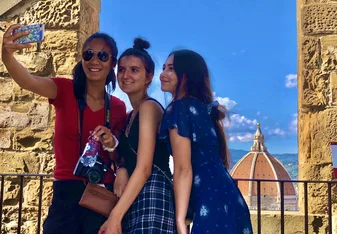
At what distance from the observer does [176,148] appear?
1.94 meters

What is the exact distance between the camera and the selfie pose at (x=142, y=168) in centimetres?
191

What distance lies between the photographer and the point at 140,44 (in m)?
2.23

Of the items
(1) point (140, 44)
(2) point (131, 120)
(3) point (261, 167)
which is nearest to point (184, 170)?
(2) point (131, 120)

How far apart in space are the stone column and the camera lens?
2.56 meters

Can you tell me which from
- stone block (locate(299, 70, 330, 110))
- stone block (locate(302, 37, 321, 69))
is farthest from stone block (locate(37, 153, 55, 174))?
stone block (locate(302, 37, 321, 69))

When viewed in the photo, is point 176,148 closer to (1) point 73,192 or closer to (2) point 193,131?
(2) point 193,131

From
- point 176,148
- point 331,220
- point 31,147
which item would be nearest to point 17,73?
point 176,148

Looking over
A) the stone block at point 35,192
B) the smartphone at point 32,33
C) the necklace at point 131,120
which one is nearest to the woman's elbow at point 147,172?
the necklace at point 131,120

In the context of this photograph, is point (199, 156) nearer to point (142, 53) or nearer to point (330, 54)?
point (142, 53)

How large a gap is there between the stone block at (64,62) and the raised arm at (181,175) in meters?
2.46

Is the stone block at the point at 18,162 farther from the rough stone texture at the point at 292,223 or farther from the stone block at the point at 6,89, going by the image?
the rough stone texture at the point at 292,223

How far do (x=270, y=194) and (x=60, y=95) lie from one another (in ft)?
177

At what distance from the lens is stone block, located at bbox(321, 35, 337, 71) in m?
4.09

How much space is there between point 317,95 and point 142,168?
8.64ft
